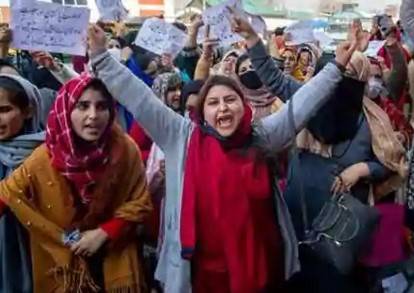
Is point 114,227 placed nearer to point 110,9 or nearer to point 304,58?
point 110,9

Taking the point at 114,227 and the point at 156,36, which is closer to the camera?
the point at 114,227

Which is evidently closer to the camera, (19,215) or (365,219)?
(19,215)

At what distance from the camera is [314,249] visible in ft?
10.4

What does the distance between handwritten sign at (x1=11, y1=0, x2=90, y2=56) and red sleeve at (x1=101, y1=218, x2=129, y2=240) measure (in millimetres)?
929

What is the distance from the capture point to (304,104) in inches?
119

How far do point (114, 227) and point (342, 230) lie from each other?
97cm

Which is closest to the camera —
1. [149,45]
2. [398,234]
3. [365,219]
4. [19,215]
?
[19,215]

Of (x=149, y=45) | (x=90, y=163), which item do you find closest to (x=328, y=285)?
(x=90, y=163)

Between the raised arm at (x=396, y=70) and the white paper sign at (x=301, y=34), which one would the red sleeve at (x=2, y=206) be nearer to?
the raised arm at (x=396, y=70)

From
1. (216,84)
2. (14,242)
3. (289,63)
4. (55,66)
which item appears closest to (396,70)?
(289,63)

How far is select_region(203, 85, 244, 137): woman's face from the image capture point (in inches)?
117

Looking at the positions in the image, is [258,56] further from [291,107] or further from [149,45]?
[149,45]

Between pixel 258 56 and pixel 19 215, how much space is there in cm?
144

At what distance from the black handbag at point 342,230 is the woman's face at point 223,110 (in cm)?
24
